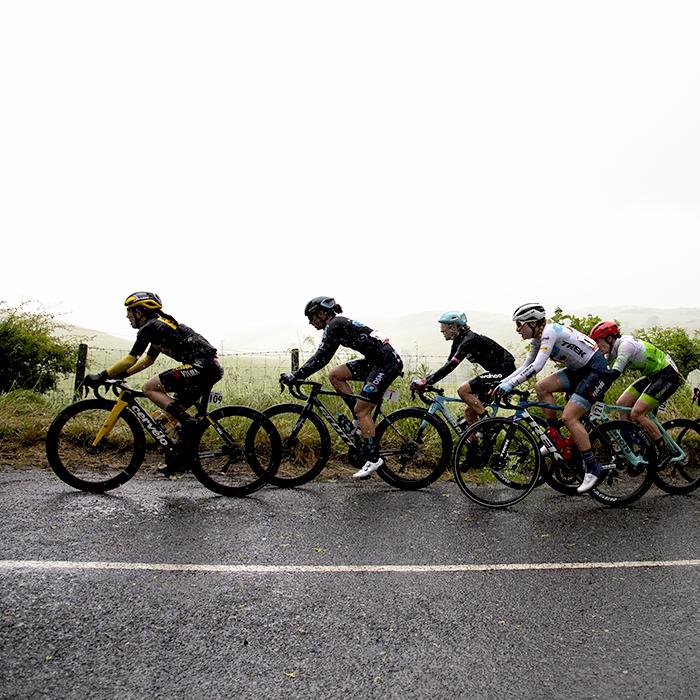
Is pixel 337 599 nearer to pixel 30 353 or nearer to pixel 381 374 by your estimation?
pixel 381 374

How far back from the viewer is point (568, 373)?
7.03m

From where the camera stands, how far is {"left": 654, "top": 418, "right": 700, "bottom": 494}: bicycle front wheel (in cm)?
707

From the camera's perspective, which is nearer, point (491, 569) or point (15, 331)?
point (491, 569)

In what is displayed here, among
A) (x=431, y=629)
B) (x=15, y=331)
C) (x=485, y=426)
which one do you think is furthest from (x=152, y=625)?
(x=15, y=331)

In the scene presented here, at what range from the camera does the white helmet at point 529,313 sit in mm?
6785

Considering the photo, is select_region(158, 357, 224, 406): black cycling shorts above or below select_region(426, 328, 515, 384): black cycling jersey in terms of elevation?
below

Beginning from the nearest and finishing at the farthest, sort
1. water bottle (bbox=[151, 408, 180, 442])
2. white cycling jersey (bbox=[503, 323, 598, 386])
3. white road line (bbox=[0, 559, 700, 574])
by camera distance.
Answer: white road line (bbox=[0, 559, 700, 574]) < water bottle (bbox=[151, 408, 180, 442]) < white cycling jersey (bbox=[503, 323, 598, 386])

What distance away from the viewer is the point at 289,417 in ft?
22.4

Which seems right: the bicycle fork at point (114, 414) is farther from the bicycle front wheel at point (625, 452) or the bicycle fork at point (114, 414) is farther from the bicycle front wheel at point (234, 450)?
the bicycle front wheel at point (625, 452)

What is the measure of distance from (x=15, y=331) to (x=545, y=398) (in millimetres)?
9222

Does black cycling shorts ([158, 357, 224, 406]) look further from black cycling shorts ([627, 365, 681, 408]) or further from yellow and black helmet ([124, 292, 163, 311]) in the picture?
black cycling shorts ([627, 365, 681, 408])

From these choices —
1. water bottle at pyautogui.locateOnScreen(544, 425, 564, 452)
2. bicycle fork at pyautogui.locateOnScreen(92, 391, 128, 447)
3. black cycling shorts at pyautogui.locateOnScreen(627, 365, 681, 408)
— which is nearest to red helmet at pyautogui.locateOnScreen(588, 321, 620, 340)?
black cycling shorts at pyautogui.locateOnScreen(627, 365, 681, 408)

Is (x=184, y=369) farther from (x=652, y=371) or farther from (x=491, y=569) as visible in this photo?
(x=652, y=371)

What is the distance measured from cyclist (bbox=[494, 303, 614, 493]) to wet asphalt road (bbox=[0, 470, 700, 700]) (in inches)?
29.2
